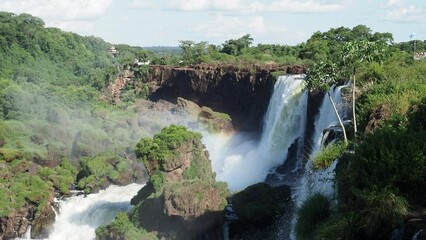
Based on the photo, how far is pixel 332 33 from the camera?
58.3 meters

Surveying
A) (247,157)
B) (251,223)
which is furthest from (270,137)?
(251,223)

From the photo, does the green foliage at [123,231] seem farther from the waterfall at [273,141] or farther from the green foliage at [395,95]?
the green foliage at [395,95]

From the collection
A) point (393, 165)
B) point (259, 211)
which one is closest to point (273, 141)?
point (259, 211)

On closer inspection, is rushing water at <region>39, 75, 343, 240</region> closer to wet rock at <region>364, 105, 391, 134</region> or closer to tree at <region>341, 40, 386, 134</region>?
tree at <region>341, 40, 386, 134</region>

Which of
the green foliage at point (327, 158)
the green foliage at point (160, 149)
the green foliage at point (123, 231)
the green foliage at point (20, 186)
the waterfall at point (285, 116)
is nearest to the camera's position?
the green foliage at point (327, 158)

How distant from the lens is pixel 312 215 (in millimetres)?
13188

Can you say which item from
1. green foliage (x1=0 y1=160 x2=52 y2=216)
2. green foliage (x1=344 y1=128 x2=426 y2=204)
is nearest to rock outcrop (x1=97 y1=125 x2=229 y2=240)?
green foliage (x1=0 y1=160 x2=52 y2=216)

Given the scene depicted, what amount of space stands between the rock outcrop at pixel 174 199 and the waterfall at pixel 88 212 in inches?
116

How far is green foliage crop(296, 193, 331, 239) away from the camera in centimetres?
1312

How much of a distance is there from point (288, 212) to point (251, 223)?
2568 mm

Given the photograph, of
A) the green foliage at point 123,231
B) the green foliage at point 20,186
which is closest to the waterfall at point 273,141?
the green foliage at point 123,231

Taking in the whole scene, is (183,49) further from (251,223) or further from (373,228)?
(373,228)

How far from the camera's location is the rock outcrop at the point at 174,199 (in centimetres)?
2591

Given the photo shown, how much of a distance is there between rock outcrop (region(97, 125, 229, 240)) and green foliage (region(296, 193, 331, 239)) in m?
12.8
